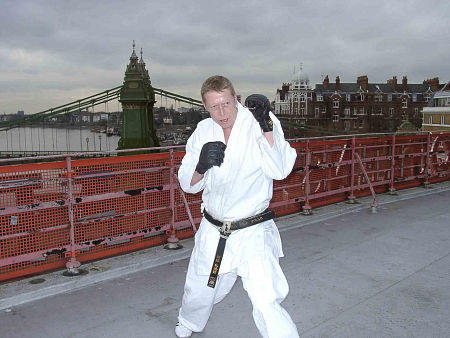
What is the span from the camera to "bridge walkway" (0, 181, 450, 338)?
136 inches

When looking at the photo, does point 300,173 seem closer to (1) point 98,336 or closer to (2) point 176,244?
(2) point 176,244

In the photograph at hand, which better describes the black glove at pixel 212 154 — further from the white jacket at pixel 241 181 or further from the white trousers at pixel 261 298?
the white trousers at pixel 261 298

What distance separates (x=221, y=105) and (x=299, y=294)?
221cm

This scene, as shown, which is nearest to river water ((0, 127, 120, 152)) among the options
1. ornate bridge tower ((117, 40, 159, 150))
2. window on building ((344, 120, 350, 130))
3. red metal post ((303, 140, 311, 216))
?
ornate bridge tower ((117, 40, 159, 150))

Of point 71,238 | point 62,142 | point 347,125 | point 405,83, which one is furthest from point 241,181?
point 62,142

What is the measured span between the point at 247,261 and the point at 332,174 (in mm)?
5404

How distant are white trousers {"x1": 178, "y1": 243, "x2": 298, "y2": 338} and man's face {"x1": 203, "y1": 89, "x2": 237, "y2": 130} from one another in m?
0.94

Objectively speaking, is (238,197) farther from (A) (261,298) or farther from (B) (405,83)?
(B) (405,83)

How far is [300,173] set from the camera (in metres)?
7.14

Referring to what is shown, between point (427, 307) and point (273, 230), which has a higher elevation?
point (273, 230)

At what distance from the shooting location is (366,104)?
97.7m

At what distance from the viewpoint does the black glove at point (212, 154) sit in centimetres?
268

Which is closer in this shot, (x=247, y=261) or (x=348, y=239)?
(x=247, y=261)

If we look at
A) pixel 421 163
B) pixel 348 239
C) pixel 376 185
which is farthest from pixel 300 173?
pixel 421 163
